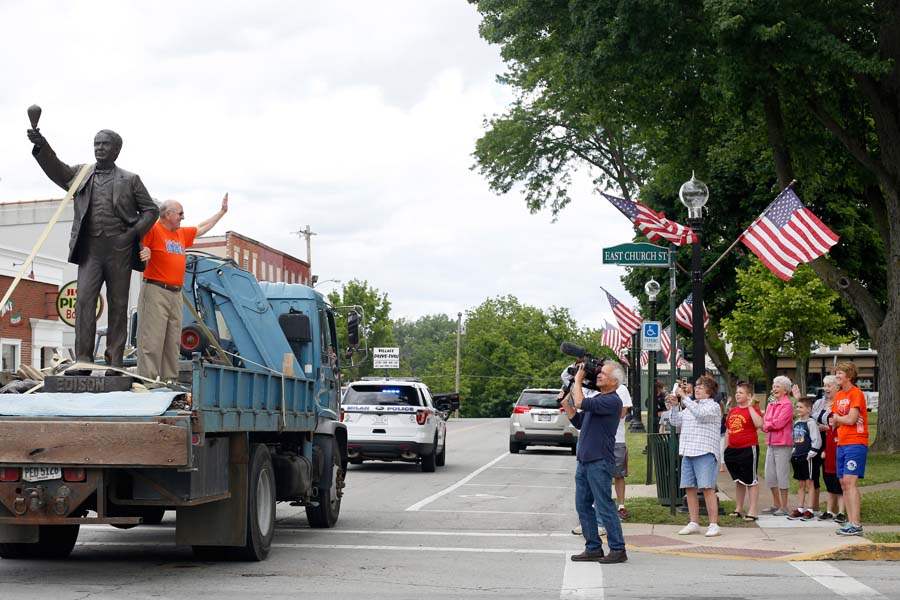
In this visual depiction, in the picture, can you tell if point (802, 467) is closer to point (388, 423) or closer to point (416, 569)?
point (416, 569)

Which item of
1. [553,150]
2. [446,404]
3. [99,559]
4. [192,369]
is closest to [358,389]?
[446,404]

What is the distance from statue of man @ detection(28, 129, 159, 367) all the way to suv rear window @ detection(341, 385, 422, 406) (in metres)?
13.7

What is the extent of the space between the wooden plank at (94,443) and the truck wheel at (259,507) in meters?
1.76

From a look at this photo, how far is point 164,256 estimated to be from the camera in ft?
35.6

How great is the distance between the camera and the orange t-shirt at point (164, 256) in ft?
35.3

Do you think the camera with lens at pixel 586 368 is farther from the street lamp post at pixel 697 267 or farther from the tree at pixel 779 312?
the tree at pixel 779 312

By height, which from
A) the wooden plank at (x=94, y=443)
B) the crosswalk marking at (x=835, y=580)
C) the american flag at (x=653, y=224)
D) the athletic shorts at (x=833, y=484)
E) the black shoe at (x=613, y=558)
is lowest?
the crosswalk marking at (x=835, y=580)

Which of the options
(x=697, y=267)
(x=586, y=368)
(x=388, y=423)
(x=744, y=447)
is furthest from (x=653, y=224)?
(x=388, y=423)

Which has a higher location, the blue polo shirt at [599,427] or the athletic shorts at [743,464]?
the blue polo shirt at [599,427]

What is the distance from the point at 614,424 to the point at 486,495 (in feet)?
27.1

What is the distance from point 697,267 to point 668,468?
2643 mm

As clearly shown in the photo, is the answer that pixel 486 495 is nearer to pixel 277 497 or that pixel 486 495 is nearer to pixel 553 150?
pixel 277 497

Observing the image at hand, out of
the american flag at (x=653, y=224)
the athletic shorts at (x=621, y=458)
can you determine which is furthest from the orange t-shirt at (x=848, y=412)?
the american flag at (x=653, y=224)

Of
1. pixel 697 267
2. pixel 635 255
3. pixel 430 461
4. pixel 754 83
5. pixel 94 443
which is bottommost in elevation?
pixel 430 461
